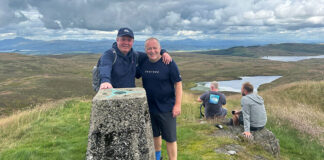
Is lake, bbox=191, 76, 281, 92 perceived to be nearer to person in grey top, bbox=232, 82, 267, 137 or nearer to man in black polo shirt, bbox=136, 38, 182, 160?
person in grey top, bbox=232, 82, 267, 137

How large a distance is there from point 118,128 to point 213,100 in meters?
6.39

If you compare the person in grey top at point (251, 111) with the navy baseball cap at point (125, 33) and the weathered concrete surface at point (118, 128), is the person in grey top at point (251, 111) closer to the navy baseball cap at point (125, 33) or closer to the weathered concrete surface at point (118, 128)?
the navy baseball cap at point (125, 33)

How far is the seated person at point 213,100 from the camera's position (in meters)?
9.22

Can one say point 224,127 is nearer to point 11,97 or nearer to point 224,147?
point 224,147

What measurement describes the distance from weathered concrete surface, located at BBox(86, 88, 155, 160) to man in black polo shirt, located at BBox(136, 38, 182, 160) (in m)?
1.05

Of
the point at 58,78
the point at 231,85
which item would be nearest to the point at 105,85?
the point at 231,85

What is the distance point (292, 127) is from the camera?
31.7 feet

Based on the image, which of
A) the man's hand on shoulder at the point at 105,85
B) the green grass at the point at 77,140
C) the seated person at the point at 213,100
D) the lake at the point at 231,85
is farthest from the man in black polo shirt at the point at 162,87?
the lake at the point at 231,85

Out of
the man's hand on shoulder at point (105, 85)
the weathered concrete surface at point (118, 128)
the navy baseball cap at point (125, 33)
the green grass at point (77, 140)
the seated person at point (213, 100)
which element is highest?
the navy baseball cap at point (125, 33)

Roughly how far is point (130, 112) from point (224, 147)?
13.2 ft

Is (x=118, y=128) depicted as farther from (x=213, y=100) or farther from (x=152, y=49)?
(x=213, y=100)

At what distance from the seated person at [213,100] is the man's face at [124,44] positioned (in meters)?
5.22

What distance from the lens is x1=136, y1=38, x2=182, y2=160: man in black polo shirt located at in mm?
4586

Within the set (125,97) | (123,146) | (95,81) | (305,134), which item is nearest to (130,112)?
(125,97)
